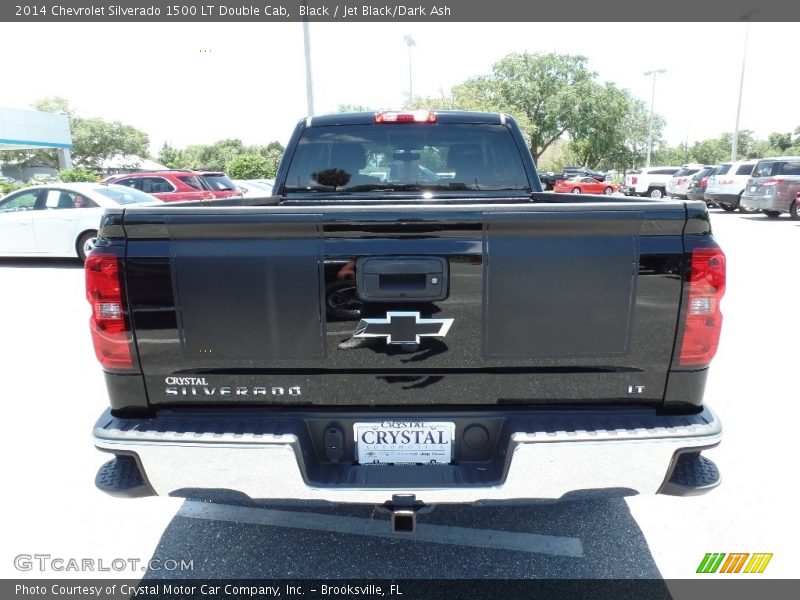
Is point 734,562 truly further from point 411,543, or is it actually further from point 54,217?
point 54,217

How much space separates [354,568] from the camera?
2760 millimetres

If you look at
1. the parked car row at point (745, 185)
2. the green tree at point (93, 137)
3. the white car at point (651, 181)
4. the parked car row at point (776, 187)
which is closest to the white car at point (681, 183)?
the parked car row at point (745, 185)

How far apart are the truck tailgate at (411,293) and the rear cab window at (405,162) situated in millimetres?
2048

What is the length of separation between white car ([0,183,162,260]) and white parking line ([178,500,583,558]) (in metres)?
9.18

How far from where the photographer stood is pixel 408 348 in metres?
2.16

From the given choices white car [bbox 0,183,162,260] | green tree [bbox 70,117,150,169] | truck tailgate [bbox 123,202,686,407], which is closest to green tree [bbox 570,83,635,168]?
white car [bbox 0,183,162,260]

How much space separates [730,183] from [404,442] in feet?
80.3

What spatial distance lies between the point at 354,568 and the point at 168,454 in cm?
117

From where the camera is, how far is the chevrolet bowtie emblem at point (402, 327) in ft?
6.97

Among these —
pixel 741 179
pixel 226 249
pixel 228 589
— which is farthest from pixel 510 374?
pixel 741 179

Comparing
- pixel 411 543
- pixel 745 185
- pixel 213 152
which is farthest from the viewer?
pixel 213 152

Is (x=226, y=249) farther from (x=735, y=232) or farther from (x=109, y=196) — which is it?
(x=735, y=232)

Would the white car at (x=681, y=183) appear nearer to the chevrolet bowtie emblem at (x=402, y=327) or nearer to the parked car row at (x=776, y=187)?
the parked car row at (x=776, y=187)

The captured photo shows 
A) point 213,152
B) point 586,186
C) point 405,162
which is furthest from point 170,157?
point 405,162
